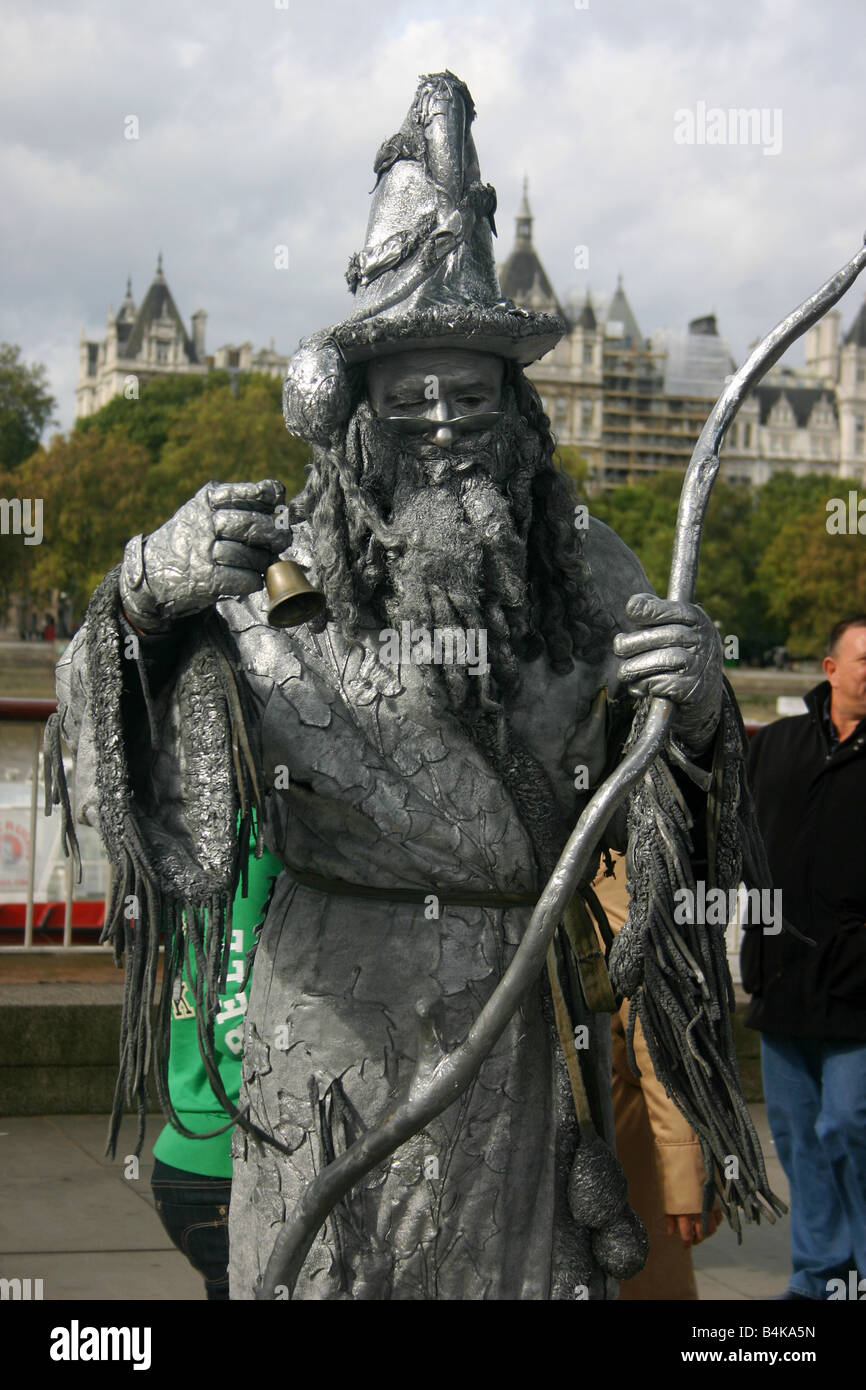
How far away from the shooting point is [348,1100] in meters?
2.55

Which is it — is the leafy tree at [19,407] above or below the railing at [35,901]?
above

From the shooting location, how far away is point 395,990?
8.41 ft

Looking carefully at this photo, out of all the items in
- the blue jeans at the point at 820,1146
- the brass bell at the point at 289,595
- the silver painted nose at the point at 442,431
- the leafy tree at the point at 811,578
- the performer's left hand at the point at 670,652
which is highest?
the leafy tree at the point at 811,578

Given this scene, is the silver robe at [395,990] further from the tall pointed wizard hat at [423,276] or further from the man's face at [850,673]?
the man's face at [850,673]

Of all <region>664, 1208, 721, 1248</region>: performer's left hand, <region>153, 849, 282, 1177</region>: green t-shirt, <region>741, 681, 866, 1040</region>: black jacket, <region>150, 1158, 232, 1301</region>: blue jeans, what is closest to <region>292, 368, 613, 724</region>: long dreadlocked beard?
<region>153, 849, 282, 1177</region>: green t-shirt

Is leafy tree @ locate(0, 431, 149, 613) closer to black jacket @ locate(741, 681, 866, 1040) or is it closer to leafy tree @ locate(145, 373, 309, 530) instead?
leafy tree @ locate(145, 373, 309, 530)

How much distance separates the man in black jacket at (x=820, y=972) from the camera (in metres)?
4.74

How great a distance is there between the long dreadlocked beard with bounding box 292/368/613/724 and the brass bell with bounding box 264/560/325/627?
342mm

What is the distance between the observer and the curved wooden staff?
2205 mm

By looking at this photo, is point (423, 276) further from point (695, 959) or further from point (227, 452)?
point (227, 452)

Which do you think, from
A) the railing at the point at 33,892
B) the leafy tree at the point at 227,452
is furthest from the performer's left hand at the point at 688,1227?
the leafy tree at the point at 227,452

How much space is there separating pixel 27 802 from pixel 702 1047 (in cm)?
496

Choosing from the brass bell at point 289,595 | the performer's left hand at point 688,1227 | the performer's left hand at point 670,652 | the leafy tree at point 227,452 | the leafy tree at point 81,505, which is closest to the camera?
the brass bell at point 289,595

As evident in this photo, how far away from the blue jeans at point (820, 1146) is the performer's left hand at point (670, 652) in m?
2.79
